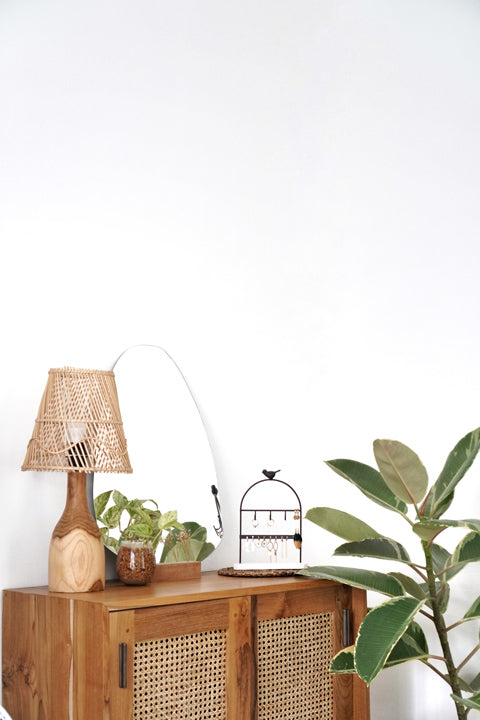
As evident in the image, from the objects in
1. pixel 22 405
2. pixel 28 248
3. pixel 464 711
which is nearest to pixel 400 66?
pixel 28 248

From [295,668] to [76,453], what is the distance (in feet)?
2.46

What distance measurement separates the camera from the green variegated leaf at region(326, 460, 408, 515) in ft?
6.84

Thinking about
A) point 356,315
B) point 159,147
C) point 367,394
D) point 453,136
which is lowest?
point 367,394

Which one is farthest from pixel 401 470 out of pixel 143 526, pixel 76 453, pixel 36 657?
pixel 36 657

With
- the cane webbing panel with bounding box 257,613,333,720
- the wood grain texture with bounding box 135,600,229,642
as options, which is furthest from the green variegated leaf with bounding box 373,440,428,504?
the wood grain texture with bounding box 135,600,229,642

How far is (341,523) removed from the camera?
2184 millimetres

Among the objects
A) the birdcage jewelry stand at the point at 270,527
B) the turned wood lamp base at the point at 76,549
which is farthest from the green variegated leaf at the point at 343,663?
the turned wood lamp base at the point at 76,549

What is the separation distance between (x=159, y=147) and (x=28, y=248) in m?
0.56

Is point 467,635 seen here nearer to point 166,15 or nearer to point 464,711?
point 464,711

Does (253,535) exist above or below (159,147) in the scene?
below

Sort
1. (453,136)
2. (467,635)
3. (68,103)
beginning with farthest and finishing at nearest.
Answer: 1. (453,136)
2. (467,635)
3. (68,103)

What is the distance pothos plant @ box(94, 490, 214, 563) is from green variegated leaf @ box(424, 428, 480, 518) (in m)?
0.64

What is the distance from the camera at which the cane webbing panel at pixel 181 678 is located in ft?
5.43

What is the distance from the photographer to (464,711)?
2.21 meters
